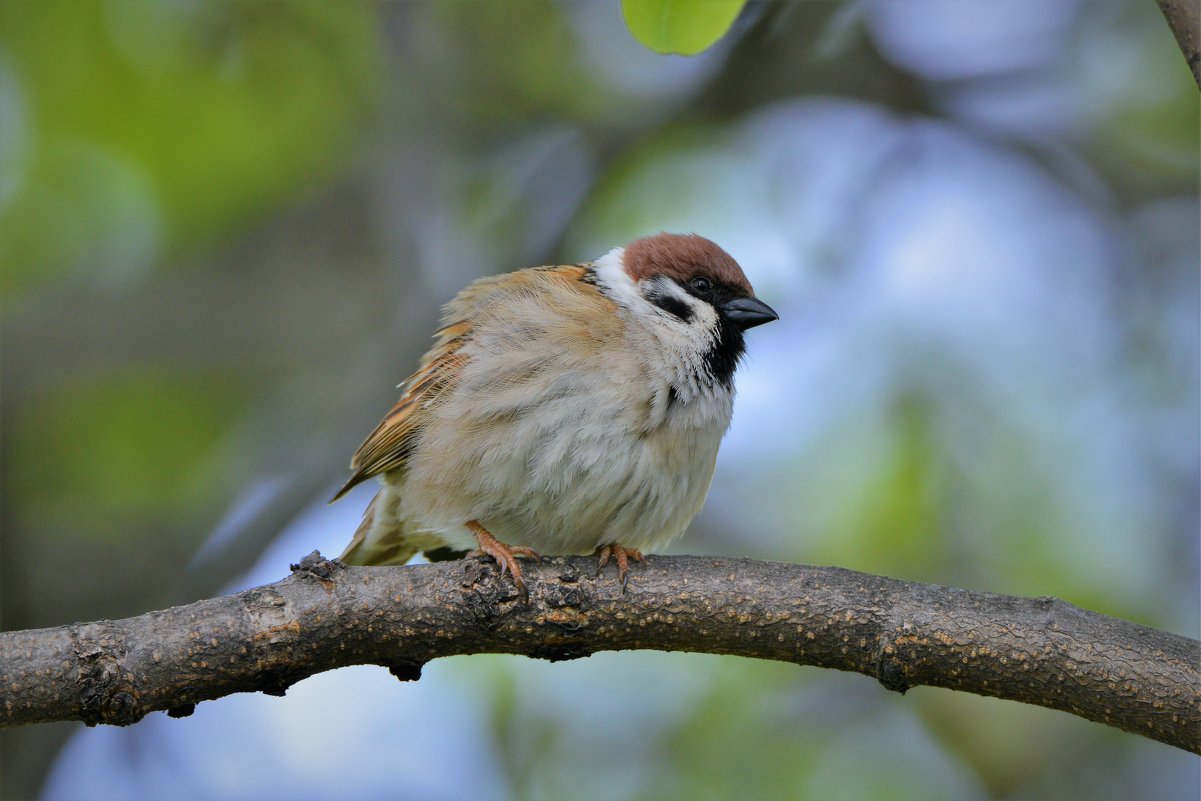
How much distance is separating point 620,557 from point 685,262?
146 cm

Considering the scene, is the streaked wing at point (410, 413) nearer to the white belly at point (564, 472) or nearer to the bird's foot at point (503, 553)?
the white belly at point (564, 472)

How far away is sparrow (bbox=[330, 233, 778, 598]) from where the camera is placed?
3617 millimetres

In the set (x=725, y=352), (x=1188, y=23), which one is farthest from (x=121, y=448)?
(x=1188, y=23)

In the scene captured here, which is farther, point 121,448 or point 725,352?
point 121,448

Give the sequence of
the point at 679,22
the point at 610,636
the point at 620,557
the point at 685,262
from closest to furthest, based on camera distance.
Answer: the point at 679,22, the point at 610,636, the point at 620,557, the point at 685,262

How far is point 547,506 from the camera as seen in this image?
3641 millimetres

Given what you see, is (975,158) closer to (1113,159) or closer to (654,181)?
(1113,159)

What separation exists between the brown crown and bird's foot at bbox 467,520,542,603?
3.90 feet

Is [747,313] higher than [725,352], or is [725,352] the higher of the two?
[747,313]

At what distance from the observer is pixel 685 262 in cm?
432

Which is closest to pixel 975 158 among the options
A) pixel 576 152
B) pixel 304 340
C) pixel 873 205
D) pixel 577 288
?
pixel 873 205

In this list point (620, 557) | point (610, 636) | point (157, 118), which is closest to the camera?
point (610, 636)

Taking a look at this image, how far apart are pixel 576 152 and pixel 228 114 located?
1924 mm

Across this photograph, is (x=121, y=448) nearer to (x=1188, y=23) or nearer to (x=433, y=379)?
(x=433, y=379)
